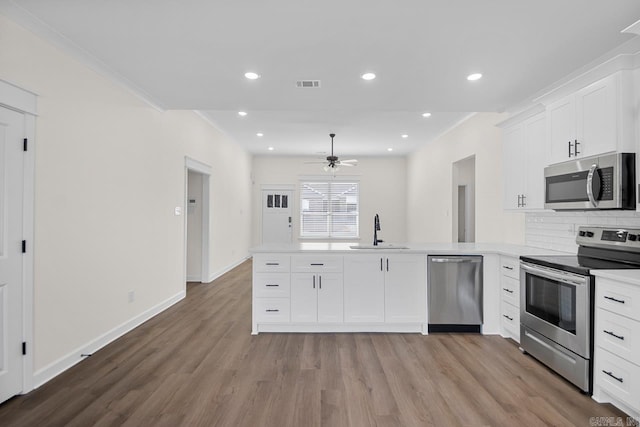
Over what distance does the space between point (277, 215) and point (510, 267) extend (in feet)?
22.7

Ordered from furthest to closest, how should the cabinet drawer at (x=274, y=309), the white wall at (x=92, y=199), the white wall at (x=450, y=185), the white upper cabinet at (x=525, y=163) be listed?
1. the white wall at (x=450, y=185)
2. the cabinet drawer at (x=274, y=309)
3. the white upper cabinet at (x=525, y=163)
4. the white wall at (x=92, y=199)

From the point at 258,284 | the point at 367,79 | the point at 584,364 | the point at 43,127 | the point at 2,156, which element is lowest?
the point at 584,364

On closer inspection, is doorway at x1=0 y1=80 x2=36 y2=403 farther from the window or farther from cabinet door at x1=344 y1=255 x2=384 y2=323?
the window

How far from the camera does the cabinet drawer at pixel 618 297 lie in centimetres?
210

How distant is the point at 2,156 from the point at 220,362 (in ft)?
7.28

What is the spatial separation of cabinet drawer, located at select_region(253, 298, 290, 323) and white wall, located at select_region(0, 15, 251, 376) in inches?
57.3

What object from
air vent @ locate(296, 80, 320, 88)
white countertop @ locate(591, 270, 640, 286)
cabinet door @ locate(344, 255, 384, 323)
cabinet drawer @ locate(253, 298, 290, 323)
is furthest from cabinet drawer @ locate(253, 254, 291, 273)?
white countertop @ locate(591, 270, 640, 286)

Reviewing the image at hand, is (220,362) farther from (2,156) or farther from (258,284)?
(2,156)

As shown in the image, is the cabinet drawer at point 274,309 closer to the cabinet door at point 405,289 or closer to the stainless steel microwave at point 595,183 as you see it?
the cabinet door at point 405,289

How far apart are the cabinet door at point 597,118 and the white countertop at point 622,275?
0.96 meters

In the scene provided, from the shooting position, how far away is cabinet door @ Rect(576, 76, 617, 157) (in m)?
2.62

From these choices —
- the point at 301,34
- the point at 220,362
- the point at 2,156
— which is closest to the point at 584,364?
the point at 220,362

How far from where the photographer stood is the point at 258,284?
3.71 m

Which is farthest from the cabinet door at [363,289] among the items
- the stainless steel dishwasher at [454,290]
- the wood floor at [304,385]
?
the stainless steel dishwasher at [454,290]
